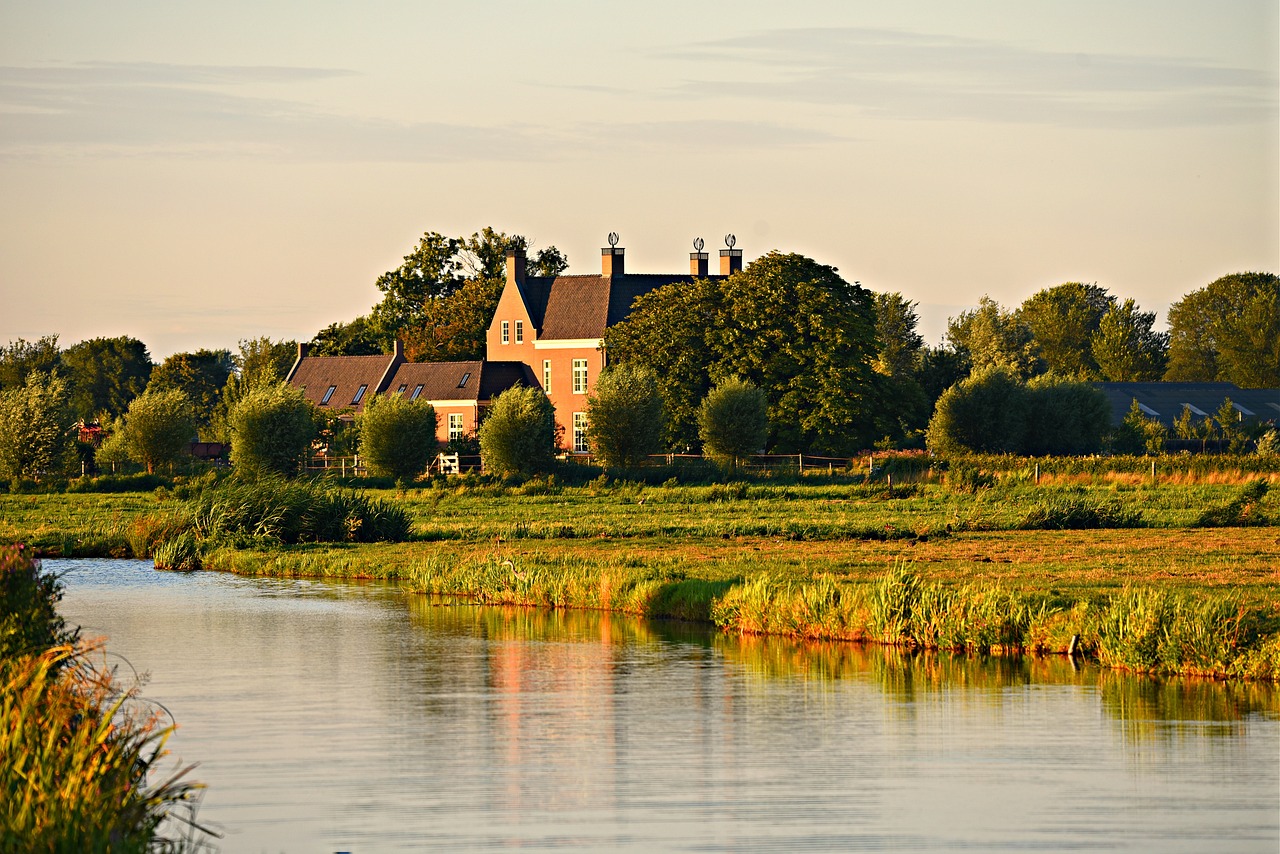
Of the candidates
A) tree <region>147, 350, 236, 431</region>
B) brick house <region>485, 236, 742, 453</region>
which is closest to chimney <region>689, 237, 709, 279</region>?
brick house <region>485, 236, 742, 453</region>

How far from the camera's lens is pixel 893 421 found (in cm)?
8300

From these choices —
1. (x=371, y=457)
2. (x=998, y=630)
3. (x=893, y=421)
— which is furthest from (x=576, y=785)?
(x=893, y=421)

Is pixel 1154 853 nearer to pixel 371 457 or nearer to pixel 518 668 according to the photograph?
pixel 518 668

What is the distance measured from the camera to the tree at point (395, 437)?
75188 millimetres

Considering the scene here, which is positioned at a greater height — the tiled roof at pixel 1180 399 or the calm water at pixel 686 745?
the tiled roof at pixel 1180 399

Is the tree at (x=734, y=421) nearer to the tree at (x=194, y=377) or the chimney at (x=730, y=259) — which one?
the chimney at (x=730, y=259)

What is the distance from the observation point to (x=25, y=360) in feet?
528

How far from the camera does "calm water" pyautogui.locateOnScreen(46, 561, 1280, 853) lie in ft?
52.7

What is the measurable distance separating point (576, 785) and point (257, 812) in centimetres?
339

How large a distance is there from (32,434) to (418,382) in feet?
90.6

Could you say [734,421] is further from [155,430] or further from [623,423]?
[155,430]

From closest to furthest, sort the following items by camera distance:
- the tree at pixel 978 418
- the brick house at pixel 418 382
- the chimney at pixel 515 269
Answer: the tree at pixel 978 418 → the brick house at pixel 418 382 → the chimney at pixel 515 269

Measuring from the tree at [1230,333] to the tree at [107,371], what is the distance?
3966 inches

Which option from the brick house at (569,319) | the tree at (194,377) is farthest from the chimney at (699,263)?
the tree at (194,377)
